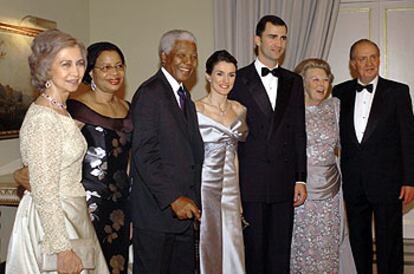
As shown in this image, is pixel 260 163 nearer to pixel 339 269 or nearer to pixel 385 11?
pixel 339 269

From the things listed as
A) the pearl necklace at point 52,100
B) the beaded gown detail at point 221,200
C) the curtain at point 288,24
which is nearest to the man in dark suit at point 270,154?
the beaded gown detail at point 221,200

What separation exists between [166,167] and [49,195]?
840 mm

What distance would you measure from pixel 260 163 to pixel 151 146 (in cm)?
84

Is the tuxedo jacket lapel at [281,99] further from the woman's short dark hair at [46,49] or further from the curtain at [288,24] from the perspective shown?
the curtain at [288,24]

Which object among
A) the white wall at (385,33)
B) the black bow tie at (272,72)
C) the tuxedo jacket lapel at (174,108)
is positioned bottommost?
the tuxedo jacket lapel at (174,108)

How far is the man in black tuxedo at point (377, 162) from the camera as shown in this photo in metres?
3.73

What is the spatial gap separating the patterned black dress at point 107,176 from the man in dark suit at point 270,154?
805 millimetres

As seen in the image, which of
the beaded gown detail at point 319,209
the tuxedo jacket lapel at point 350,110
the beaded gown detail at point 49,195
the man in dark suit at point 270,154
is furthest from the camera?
the tuxedo jacket lapel at point 350,110

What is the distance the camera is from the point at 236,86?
3.59 metres

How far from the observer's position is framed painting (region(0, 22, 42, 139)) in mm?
4203

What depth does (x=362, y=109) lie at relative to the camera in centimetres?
385

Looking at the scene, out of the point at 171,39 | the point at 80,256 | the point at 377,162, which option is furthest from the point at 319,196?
the point at 80,256

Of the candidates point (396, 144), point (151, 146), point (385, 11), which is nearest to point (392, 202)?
point (396, 144)

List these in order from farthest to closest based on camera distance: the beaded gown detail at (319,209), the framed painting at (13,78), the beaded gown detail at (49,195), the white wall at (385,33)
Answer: the white wall at (385,33) < the framed painting at (13,78) < the beaded gown detail at (319,209) < the beaded gown detail at (49,195)
